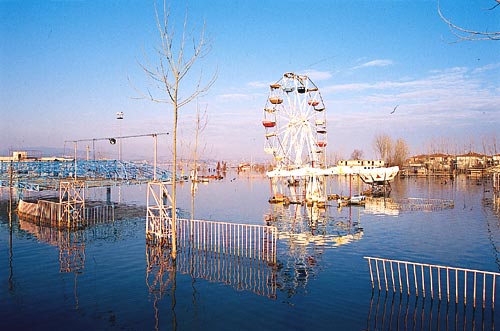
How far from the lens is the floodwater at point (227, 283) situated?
12.6m

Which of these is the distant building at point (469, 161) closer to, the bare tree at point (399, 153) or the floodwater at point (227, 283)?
the bare tree at point (399, 153)

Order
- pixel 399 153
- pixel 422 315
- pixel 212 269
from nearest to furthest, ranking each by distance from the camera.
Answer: pixel 422 315
pixel 212 269
pixel 399 153

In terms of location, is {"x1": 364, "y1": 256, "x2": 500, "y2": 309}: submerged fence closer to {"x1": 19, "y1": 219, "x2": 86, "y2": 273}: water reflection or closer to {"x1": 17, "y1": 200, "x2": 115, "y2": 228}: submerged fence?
{"x1": 19, "y1": 219, "x2": 86, "y2": 273}: water reflection

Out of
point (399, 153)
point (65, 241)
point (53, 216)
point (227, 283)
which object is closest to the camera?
point (227, 283)

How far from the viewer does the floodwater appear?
12.6 metres

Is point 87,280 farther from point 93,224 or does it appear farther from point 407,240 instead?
point 407,240

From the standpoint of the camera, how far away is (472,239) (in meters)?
26.7

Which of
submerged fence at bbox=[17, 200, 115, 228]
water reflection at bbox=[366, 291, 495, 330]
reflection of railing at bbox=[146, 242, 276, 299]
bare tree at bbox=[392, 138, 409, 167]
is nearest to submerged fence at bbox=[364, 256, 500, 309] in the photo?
water reflection at bbox=[366, 291, 495, 330]

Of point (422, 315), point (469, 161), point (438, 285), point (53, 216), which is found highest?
point (469, 161)

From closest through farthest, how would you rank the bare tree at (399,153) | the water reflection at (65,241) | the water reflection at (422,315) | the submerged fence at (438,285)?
the water reflection at (422,315) < the submerged fence at (438,285) < the water reflection at (65,241) < the bare tree at (399,153)

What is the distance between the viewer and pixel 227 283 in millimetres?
16500

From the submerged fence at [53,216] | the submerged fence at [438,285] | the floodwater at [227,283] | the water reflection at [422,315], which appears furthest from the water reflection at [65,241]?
the submerged fence at [438,285]

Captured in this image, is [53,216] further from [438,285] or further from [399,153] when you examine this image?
[399,153]

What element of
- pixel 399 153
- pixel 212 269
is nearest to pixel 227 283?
pixel 212 269
